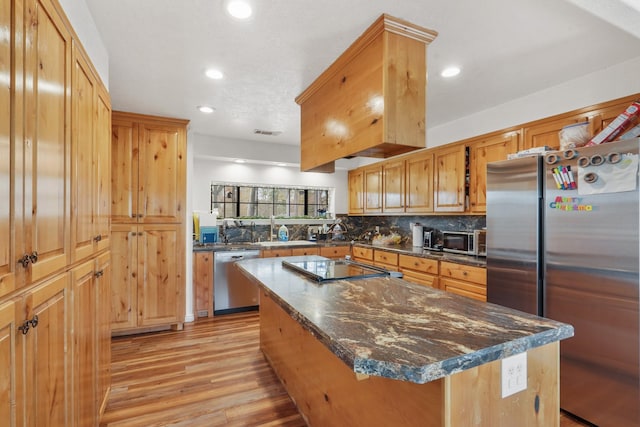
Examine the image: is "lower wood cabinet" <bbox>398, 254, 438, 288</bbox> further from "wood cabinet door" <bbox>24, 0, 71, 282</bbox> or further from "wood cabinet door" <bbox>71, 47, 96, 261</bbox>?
"wood cabinet door" <bbox>24, 0, 71, 282</bbox>

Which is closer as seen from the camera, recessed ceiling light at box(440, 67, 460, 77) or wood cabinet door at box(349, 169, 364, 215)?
recessed ceiling light at box(440, 67, 460, 77)

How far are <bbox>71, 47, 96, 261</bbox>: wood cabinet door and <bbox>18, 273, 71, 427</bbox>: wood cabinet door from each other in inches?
9.5

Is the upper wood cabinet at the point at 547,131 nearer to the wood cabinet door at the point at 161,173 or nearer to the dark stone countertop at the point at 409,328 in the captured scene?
the dark stone countertop at the point at 409,328

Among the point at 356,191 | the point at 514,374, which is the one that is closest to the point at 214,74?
the point at 514,374

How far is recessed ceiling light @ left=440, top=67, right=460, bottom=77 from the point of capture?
7.34ft

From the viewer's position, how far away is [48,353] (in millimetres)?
1051

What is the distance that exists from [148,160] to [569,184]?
12.1 ft

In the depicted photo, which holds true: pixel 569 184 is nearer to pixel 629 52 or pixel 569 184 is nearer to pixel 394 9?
pixel 629 52

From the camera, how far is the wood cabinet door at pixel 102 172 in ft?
5.49

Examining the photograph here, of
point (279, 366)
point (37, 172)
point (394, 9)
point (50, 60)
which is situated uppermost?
point (394, 9)

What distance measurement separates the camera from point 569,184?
78.5 inches

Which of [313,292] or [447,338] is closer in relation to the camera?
[447,338]

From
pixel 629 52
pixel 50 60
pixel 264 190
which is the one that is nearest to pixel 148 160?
pixel 264 190

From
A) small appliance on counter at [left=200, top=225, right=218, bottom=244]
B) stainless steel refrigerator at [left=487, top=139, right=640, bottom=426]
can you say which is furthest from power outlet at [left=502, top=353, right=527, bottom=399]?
small appliance on counter at [left=200, top=225, right=218, bottom=244]
